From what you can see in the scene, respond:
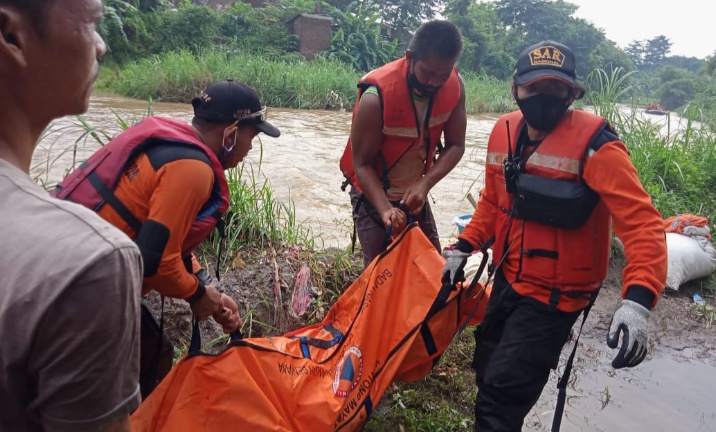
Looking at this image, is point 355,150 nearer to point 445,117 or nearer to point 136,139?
point 445,117

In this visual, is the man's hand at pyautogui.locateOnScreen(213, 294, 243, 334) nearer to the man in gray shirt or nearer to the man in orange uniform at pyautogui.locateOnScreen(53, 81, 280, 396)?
the man in orange uniform at pyautogui.locateOnScreen(53, 81, 280, 396)

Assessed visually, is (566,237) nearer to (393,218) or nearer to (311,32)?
(393,218)

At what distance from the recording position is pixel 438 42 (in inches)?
111

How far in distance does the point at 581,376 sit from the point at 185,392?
8.69ft

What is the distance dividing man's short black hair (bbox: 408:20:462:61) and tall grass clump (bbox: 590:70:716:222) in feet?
10.3

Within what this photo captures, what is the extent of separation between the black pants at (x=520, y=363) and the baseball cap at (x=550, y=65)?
37.3 inches

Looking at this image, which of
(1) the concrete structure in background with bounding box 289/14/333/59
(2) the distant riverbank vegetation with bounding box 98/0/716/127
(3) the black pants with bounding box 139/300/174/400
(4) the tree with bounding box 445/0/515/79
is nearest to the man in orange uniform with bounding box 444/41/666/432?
(3) the black pants with bounding box 139/300/174/400

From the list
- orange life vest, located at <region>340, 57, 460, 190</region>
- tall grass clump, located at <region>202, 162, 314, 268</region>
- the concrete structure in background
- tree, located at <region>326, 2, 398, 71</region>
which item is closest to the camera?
orange life vest, located at <region>340, 57, 460, 190</region>

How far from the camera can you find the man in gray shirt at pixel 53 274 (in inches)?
25.5

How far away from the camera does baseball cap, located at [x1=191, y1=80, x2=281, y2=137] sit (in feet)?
7.06

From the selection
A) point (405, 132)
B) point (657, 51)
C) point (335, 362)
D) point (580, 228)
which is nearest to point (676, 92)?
point (405, 132)

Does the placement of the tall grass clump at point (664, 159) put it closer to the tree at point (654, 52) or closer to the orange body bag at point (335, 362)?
the orange body bag at point (335, 362)

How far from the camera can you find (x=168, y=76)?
16.0 metres

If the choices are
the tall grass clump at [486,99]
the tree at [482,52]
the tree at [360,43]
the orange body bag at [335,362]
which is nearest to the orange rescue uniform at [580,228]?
the orange body bag at [335,362]
